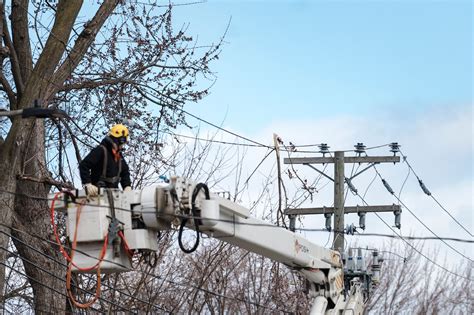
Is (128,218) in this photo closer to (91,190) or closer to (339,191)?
(91,190)

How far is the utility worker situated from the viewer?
1047 centimetres

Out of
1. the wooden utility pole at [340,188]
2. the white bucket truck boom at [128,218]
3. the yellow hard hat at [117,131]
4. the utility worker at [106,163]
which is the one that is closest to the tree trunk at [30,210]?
the utility worker at [106,163]

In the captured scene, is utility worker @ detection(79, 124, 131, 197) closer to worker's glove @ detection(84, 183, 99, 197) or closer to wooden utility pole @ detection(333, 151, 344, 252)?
worker's glove @ detection(84, 183, 99, 197)

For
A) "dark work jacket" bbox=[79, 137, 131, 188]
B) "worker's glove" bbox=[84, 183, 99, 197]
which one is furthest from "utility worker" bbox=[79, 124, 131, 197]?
"worker's glove" bbox=[84, 183, 99, 197]

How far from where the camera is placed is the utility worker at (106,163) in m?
10.5

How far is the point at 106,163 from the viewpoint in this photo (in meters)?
10.6

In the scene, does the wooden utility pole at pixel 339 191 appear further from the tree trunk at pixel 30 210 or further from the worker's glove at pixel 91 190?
the worker's glove at pixel 91 190

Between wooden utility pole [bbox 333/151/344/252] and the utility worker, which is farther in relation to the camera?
wooden utility pole [bbox 333/151/344/252]

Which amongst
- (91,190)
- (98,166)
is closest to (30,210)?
(98,166)

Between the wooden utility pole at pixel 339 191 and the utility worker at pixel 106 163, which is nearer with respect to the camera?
the utility worker at pixel 106 163

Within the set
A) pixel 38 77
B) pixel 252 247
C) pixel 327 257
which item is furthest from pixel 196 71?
pixel 252 247

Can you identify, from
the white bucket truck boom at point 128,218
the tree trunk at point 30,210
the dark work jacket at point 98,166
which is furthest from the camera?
the tree trunk at point 30,210

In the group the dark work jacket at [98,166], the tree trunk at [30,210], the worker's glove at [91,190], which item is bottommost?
the worker's glove at [91,190]

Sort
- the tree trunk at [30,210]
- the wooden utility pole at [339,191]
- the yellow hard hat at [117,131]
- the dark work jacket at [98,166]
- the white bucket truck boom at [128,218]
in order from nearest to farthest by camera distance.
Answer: the white bucket truck boom at [128,218] → the dark work jacket at [98,166] → the yellow hard hat at [117,131] → the tree trunk at [30,210] → the wooden utility pole at [339,191]
